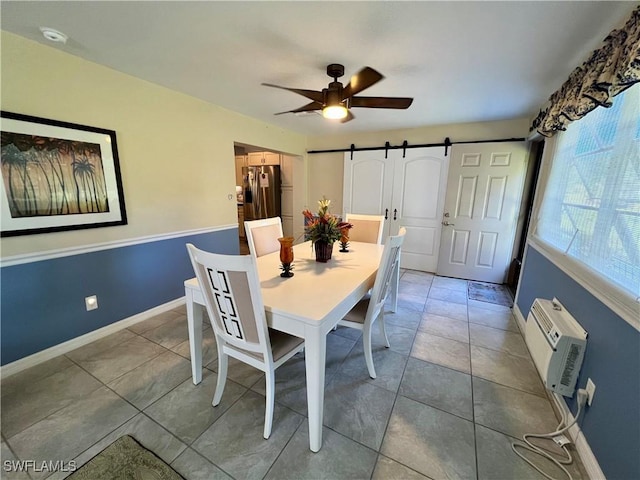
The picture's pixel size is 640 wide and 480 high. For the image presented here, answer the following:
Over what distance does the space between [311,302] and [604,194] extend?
180 centimetres

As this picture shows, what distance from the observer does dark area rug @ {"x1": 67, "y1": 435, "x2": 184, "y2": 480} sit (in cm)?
121

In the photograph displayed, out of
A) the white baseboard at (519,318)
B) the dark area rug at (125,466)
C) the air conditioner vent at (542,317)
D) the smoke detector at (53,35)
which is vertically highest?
the smoke detector at (53,35)

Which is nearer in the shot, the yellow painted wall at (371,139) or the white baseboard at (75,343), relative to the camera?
the white baseboard at (75,343)

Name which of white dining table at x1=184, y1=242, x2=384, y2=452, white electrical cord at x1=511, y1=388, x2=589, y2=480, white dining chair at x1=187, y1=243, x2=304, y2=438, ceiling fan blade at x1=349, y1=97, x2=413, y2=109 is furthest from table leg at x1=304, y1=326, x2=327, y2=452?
ceiling fan blade at x1=349, y1=97, x2=413, y2=109

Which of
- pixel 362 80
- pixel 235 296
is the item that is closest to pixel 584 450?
pixel 235 296

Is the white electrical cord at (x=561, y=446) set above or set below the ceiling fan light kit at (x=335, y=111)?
below

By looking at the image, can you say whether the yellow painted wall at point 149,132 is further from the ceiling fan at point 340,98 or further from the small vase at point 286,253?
the small vase at point 286,253

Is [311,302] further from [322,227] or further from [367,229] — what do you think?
[367,229]

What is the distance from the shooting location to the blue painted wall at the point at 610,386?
40.8 inches

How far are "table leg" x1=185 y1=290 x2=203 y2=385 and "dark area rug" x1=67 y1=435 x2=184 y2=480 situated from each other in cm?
46

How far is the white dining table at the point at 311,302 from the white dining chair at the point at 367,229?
0.71 metres

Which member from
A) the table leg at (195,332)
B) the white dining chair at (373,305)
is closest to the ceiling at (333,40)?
the white dining chair at (373,305)

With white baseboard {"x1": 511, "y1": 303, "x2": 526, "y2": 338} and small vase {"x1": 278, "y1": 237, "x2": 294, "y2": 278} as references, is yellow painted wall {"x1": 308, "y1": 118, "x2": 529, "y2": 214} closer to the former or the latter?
white baseboard {"x1": 511, "y1": 303, "x2": 526, "y2": 338}

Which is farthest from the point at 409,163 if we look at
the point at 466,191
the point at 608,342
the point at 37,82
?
the point at 37,82
